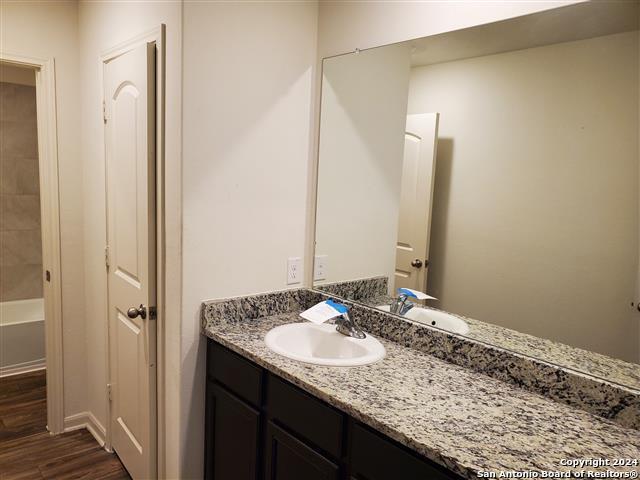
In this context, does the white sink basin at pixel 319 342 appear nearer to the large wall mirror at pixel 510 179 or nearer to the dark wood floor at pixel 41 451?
the large wall mirror at pixel 510 179

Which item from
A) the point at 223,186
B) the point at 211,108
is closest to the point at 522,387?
the point at 223,186

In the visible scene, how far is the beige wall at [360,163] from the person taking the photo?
186 centimetres

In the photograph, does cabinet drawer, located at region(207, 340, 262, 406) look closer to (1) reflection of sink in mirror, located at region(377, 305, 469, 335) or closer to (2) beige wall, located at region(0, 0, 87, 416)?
(1) reflection of sink in mirror, located at region(377, 305, 469, 335)

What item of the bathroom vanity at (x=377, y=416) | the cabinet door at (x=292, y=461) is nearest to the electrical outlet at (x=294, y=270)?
the bathroom vanity at (x=377, y=416)

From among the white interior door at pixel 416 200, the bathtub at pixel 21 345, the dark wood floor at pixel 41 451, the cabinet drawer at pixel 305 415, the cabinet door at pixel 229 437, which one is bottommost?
the dark wood floor at pixel 41 451

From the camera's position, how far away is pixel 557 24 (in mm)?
1360

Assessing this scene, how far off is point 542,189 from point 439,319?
0.58m

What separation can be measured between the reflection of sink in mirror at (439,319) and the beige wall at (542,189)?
37 millimetres

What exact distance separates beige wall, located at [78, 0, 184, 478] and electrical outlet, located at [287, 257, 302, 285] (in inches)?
20.0

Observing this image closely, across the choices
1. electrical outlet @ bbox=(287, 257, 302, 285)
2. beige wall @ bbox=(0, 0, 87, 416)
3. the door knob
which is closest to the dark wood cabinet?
the door knob

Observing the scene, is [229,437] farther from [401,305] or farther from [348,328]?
[401,305]

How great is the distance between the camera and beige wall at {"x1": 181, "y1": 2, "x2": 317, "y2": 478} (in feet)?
5.55

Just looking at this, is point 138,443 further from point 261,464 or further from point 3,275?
point 3,275

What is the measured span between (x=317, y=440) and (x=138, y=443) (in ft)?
3.79
